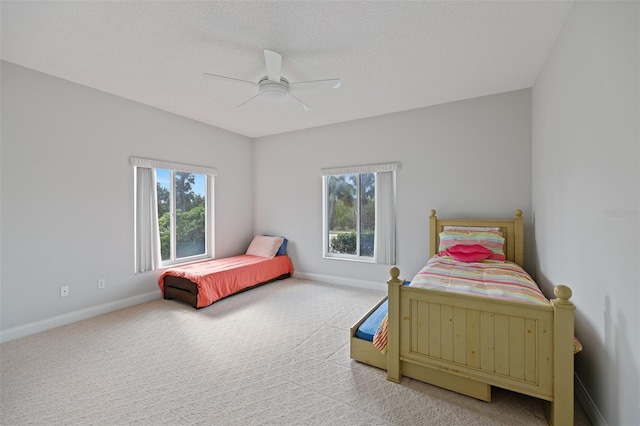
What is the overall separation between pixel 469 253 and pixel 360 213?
5.83 feet

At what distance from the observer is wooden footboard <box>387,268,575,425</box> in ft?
4.75

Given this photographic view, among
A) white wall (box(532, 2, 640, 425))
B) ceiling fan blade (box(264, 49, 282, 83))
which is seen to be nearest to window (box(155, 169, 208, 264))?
ceiling fan blade (box(264, 49, 282, 83))

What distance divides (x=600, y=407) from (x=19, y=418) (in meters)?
3.39

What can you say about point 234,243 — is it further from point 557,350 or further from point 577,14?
point 577,14

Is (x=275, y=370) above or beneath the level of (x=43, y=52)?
beneath

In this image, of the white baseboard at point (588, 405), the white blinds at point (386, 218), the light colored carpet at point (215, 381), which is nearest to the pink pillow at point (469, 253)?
the white blinds at point (386, 218)

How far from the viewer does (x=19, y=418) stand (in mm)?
1604

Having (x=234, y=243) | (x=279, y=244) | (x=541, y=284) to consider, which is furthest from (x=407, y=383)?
(x=234, y=243)

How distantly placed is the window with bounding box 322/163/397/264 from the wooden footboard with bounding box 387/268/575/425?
6.91 feet

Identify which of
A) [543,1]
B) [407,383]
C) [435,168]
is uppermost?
[543,1]

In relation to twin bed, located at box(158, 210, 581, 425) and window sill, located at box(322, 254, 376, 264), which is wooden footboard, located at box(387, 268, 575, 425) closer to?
twin bed, located at box(158, 210, 581, 425)

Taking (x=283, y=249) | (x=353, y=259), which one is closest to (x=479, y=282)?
(x=353, y=259)

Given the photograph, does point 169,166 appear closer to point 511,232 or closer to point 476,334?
point 476,334

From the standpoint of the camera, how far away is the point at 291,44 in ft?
7.33
